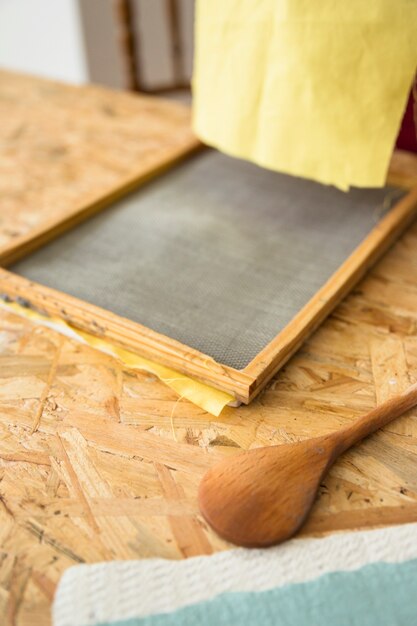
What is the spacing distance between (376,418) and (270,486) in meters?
0.12

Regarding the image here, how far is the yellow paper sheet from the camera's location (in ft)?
1.85

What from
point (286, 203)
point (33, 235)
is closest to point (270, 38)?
point (286, 203)

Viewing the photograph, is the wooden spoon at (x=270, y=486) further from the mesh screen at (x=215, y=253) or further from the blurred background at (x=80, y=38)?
the blurred background at (x=80, y=38)

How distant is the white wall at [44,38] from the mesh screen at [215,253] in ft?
4.71

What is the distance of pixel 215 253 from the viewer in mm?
748

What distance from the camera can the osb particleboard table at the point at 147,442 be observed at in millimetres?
451

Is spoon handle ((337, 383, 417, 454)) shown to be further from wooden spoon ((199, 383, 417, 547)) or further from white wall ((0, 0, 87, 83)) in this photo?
white wall ((0, 0, 87, 83))

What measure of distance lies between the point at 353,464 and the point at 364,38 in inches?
16.8

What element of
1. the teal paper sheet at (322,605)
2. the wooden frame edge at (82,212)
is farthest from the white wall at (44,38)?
the teal paper sheet at (322,605)

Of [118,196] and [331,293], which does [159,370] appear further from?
[118,196]

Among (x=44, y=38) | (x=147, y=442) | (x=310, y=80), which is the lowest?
(x=44, y=38)

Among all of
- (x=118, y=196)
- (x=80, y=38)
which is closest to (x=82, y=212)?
(x=118, y=196)

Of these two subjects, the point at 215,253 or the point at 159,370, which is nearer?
the point at 159,370

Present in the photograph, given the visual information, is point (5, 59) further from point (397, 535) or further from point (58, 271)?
point (397, 535)
